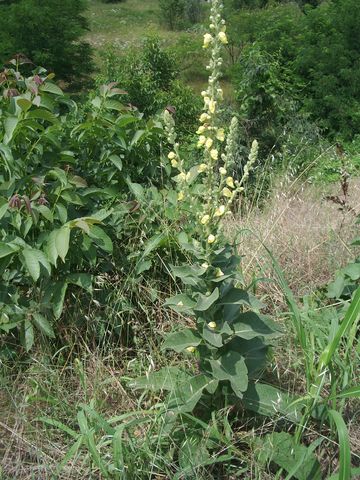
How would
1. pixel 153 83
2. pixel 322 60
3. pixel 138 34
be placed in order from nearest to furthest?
pixel 153 83 < pixel 322 60 < pixel 138 34

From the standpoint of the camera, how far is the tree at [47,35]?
7.37 m

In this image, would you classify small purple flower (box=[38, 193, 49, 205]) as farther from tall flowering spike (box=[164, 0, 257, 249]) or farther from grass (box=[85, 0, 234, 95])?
grass (box=[85, 0, 234, 95])

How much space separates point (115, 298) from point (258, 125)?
401cm

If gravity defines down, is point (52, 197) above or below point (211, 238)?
below

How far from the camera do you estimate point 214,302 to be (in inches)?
79.8

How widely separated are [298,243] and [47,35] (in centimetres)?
558

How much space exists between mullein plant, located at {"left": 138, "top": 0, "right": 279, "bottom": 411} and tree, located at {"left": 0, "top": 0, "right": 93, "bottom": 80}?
585 cm

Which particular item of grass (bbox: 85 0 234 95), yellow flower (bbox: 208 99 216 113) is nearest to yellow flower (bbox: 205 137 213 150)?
yellow flower (bbox: 208 99 216 113)

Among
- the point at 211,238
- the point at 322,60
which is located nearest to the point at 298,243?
the point at 211,238

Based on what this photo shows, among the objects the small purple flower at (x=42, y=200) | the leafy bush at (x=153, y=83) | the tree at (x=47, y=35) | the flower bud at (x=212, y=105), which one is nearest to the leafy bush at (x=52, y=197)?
the small purple flower at (x=42, y=200)

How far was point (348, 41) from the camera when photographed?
8148 millimetres

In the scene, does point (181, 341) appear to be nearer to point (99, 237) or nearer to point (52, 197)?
point (99, 237)

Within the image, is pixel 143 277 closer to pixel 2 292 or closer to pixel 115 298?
pixel 115 298

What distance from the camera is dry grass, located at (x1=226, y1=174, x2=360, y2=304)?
309 centimetres
